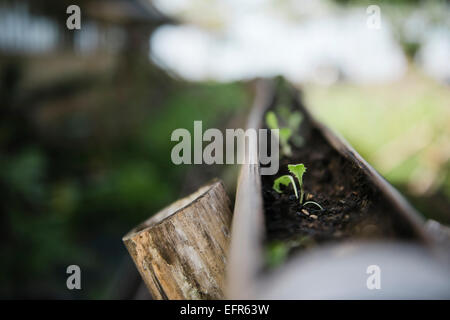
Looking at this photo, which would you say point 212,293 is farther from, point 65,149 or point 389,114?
point 389,114

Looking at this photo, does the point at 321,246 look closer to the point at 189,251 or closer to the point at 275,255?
the point at 275,255

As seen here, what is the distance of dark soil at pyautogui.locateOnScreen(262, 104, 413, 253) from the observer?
0.71 metres

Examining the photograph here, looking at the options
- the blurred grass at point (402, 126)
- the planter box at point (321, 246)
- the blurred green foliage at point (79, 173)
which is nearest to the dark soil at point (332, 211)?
the planter box at point (321, 246)

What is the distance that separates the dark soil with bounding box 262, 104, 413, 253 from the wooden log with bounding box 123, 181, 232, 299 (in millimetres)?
144

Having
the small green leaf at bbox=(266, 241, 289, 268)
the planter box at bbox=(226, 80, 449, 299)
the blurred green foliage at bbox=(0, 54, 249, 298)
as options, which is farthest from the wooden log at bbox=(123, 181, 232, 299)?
the blurred green foliage at bbox=(0, 54, 249, 298)

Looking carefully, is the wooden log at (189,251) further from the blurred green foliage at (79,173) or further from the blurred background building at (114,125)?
the blurred green foliage at (79,173)

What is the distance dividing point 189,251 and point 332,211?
38cm

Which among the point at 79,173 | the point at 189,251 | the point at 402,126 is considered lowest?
the point at 79,173

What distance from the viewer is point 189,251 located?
86 cm

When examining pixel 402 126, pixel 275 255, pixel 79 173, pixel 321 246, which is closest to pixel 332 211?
pixel 321 246

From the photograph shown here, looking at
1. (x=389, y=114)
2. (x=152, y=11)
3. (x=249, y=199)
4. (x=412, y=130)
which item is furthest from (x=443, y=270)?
(x=152, y=11)

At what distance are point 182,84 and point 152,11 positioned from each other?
3.93 m

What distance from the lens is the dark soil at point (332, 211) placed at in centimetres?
71
